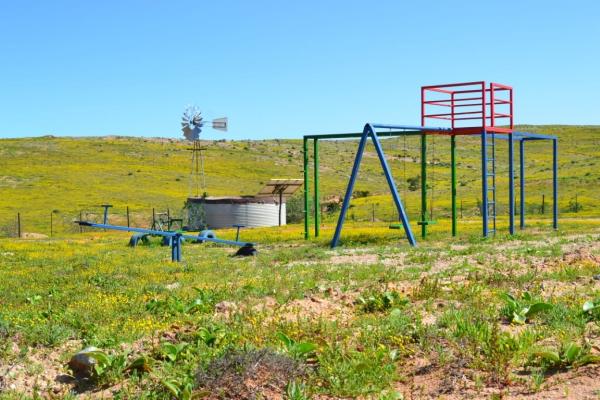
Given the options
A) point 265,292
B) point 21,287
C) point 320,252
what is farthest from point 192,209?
point 265,292

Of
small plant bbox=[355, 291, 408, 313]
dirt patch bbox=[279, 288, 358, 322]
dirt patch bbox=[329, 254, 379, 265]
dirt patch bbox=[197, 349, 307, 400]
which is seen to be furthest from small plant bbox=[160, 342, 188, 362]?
dirt patch bbox=[329, 254, 379, 265]

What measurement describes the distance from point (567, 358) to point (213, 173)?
76.2 m

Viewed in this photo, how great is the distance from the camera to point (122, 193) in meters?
64.4

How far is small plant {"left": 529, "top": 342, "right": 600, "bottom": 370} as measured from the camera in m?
6.79

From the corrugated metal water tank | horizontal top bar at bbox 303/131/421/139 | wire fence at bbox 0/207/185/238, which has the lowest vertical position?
wire fence at bbox 0/207/185/238

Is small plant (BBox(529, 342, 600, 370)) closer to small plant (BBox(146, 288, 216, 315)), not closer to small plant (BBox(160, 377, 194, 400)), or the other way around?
small plant (BBox(160, 377, 194, 400))

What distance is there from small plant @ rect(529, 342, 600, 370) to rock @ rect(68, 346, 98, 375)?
13.5ft

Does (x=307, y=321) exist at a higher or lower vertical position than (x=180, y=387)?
higher

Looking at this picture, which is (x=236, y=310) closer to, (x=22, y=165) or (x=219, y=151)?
(x=22, y=165)

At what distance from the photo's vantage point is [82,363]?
759 centimetres

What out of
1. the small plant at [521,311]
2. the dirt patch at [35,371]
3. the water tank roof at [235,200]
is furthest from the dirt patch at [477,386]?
→ the water tank roof at [235,200]

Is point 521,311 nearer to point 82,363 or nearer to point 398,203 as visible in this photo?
point 82,363

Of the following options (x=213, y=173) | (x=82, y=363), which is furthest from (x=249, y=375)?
(x=213, y=173)

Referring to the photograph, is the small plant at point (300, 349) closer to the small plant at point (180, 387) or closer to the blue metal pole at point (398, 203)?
the small plant at point (180, 387)
